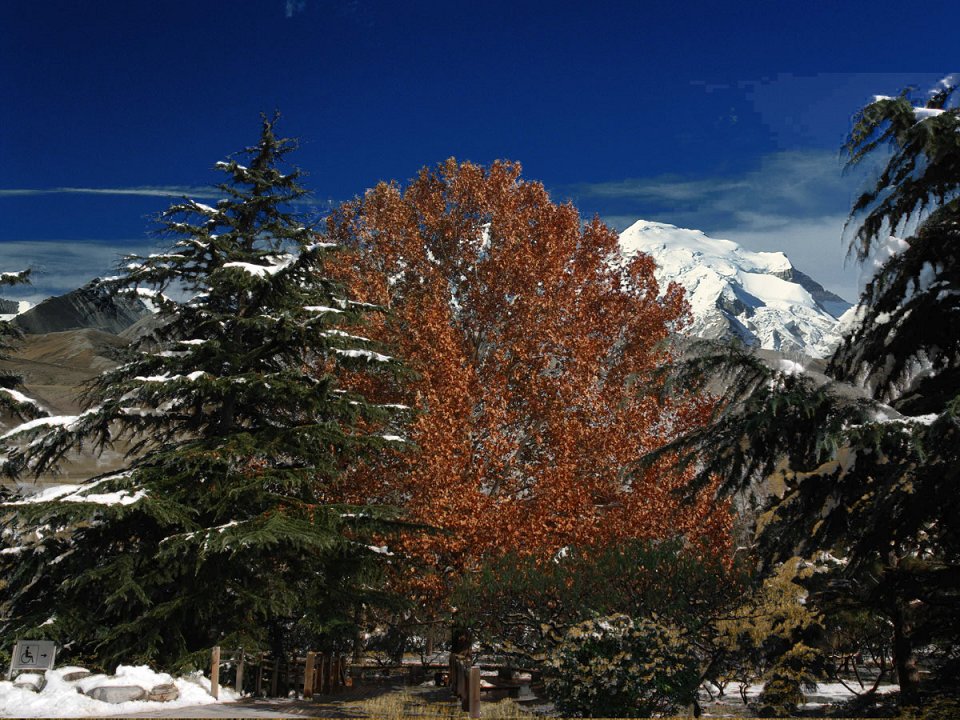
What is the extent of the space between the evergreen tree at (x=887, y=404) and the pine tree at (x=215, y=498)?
24.3ft

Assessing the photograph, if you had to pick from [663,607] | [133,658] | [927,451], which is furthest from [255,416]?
[927,451]

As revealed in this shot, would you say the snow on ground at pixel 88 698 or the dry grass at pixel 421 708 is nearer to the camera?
the snow on ground at pixel 88 698

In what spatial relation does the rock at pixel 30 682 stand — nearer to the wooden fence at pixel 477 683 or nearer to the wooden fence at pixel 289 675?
the wooden fence at pixel 289 675

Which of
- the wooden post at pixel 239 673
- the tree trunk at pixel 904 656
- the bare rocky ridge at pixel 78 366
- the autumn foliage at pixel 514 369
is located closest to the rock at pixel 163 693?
the wooden post at pixel 239 673

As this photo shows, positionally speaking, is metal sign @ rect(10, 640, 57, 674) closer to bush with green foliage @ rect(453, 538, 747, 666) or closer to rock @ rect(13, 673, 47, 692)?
rock @ rect(13, 673, 47, 692)

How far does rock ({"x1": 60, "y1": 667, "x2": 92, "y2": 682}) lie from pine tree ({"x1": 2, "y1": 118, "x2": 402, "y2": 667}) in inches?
13.8

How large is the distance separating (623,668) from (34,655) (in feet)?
31.4

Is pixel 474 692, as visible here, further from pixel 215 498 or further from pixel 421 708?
pixel 215 498

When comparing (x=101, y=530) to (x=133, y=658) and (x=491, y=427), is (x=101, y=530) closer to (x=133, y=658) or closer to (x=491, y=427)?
(x=133, y=658)

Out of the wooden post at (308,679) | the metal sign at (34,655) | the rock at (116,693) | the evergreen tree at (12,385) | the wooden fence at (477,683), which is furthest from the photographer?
the evergreen tree at (12,385)

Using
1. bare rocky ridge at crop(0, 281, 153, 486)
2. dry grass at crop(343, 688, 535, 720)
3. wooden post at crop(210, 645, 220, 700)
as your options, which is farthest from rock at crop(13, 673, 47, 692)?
dry grass at crop(343, 688, 535, 720)

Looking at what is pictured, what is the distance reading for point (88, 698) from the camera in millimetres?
12359

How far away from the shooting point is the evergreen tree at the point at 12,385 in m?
17.8

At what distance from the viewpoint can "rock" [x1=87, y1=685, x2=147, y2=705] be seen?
40.4 ft
